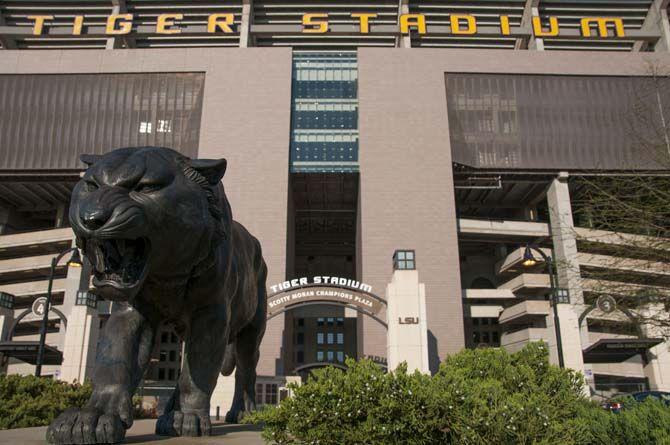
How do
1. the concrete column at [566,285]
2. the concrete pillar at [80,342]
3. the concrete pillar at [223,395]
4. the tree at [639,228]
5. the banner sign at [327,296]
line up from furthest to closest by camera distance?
the concrete column at [566,285], the banner sign at [327,296], the concrete pillar at [80,342], the concrete pillar at [223,395], the tree at [639,228]

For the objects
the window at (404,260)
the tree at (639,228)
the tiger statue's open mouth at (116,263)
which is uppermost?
the window at (404,260)

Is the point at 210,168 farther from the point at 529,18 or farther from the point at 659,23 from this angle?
the point at 659,23

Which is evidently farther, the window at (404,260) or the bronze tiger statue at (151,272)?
the window at (404,260)

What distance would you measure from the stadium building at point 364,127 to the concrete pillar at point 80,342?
7273 mm

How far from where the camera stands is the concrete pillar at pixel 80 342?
30.3 metres

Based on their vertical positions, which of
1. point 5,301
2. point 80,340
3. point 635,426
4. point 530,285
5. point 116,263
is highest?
point 530,285

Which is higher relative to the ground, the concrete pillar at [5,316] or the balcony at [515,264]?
the balcony at [515,264]

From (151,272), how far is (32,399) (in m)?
6.34

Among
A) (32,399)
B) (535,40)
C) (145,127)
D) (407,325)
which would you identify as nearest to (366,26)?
(535,40)

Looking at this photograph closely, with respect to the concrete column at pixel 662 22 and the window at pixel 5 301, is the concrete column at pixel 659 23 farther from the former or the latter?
the window at pixel 5 301

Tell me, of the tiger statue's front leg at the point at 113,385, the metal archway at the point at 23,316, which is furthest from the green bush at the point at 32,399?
the metal archway at the point at 23,316

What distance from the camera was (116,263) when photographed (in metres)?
3.18

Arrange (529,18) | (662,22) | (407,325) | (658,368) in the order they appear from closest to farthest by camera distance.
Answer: (407,325) < (658,368) < (662,22) < (529,18)

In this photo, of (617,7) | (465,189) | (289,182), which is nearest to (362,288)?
(289,182)
